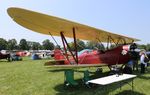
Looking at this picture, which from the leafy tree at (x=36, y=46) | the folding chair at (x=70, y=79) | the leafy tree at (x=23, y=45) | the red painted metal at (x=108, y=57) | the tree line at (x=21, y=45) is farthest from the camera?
the leafy tree at (x=36, y=46)

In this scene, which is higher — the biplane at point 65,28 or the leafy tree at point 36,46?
the leafy tree at point 36,46

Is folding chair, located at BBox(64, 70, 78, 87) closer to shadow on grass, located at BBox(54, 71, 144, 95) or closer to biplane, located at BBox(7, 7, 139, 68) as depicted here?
shadow on grass, located at BBox(54, 71, 144, 95)

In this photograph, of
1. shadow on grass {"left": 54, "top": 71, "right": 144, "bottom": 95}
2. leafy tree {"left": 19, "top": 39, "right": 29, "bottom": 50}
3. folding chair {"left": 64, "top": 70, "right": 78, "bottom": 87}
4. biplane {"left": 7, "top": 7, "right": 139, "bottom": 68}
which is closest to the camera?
shadow on grass {"left": 54, "top": 71, "right": 144, "bottom": 95}

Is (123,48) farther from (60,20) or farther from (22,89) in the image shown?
(22,89)

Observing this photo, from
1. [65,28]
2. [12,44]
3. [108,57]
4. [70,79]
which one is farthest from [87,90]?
[12,44]

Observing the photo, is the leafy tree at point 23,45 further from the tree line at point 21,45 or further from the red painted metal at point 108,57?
the red painted metal at point 108,57

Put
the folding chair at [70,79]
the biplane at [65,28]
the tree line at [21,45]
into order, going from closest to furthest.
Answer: the biplane at [65,28] < the folding chair at [70,79] < the tree line at [21,45]

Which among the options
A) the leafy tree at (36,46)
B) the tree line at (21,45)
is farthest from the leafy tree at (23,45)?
the leafy tree at (36,46)

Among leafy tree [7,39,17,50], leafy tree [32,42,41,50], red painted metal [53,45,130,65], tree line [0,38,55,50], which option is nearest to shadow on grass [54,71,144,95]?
red painted metal [53,45,130,65]

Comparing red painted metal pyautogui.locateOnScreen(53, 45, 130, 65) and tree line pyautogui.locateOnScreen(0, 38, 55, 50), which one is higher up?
tree line pyautogui.locateOnScreen(0, 38, 55, 50)

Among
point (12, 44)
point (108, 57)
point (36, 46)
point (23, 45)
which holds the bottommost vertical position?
point (108, 57)

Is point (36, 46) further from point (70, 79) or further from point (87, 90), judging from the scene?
point (87, 90)

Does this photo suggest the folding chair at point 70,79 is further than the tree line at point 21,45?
No

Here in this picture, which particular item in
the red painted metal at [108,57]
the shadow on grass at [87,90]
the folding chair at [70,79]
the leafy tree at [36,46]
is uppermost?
the leafy tree at [36,46]
